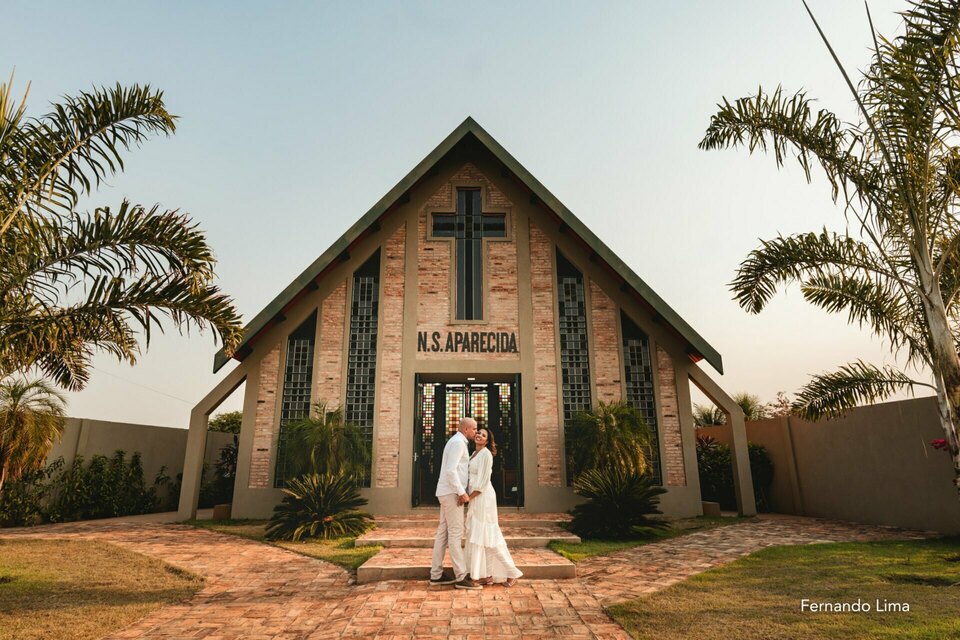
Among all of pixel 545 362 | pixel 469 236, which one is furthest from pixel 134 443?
pixel 545 362

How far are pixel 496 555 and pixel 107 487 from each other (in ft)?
36.1

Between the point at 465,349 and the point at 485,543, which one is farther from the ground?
the point at 465,349

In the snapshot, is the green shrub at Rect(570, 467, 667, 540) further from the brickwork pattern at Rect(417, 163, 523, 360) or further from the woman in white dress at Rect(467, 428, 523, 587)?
the brickwork pattern at Rect(417, 163, 523, 360)

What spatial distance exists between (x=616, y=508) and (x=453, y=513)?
3933mm

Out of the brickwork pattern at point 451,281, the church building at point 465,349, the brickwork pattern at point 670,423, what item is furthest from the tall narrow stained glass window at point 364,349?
the brickwork pattern at point 670,423

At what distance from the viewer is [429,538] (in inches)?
333

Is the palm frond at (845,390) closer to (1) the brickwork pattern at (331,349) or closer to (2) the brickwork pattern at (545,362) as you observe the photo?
(2) the brickwork pattern at (545,362)

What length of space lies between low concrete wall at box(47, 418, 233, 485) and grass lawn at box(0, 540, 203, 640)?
4249 mm

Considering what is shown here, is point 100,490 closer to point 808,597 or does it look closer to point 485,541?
point 485,541

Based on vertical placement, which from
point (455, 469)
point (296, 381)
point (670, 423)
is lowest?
point (455, 469)

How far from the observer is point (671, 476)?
1162cm

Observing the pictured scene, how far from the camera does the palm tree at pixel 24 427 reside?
9906 millimetres

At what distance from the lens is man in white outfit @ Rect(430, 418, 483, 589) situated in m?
6.01

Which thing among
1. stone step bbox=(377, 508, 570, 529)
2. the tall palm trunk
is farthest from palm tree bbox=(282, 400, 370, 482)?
the tall palm trunk
